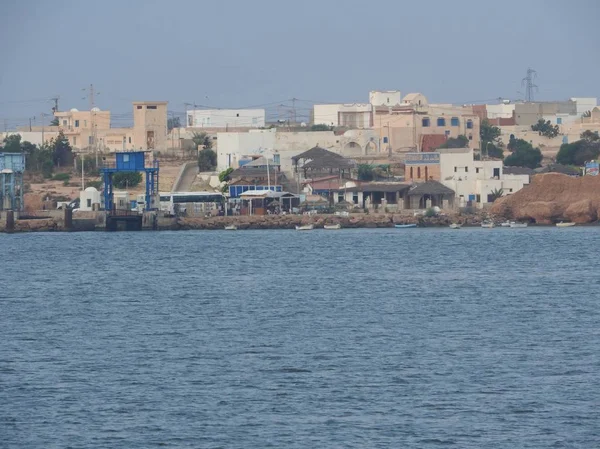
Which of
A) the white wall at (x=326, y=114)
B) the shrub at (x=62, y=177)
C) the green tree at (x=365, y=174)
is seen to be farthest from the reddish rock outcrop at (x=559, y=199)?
the white wall at (x=326, y=114)

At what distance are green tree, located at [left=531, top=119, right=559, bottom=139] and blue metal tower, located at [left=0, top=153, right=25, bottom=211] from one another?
4626 centimetres

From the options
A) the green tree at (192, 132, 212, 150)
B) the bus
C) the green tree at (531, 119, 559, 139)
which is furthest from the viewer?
the green tree at (531, 119, 559, 139)

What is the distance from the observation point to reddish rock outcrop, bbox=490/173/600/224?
74562 millimetres

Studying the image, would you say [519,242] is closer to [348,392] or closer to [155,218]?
[155,218]

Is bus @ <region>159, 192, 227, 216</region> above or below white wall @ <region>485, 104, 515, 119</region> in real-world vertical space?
below

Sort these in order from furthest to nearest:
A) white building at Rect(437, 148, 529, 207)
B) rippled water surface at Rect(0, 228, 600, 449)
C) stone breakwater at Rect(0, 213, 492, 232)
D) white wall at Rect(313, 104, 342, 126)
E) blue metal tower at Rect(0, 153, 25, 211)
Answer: white wall at Rect(313, 104, 342, 126), white building at Rect(437, 148, 529, 207), blue metal tower at Rect(0, 153, 25, 211), stone breakwater at Rect(0, 213, 492, 232), rippled water surface at Rect(0, 228, 600, 449)

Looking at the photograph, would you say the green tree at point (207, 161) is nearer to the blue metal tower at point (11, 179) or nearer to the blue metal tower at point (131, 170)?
the blue metal tower at point (11, 179)

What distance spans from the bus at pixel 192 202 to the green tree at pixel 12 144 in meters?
24.7

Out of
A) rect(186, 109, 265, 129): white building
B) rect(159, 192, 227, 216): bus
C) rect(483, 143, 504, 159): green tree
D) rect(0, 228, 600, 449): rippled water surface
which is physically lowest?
rect(0, 228, 600, 449): rippled water surface

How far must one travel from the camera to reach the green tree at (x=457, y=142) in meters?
98.5

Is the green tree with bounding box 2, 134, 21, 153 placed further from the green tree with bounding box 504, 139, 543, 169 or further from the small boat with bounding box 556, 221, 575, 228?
the small boat with bounding box 556, 221, 575, 228

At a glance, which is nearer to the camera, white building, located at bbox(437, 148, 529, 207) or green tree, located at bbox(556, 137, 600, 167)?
white building, located at bbox(437, 148, 529, 207)

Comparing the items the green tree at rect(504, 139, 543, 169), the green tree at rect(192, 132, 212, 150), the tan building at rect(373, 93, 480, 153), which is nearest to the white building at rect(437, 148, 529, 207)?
the green tree at rect(504, 139, 543, 169)

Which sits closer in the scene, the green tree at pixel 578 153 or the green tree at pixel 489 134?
the green tree at pixel 578 153
